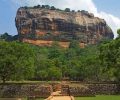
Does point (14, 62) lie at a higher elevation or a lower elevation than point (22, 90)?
higher

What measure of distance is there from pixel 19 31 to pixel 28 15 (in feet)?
34.7

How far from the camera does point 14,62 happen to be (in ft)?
191

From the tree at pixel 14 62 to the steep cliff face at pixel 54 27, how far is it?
110m

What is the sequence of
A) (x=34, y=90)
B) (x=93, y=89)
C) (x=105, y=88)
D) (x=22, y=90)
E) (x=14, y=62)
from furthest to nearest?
(x=105, y=88) → (x=14, y=62) → (x=93, y=89) → (x=22, y=90) → (x=34, y=90)

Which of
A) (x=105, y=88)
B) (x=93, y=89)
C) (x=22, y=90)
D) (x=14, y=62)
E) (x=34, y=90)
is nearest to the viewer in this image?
(x=34, y=90)

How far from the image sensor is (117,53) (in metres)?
59.4

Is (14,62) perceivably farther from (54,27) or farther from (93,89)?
(54,27)

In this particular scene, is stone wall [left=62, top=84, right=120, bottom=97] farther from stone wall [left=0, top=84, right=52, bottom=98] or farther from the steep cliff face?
the steep cliff face

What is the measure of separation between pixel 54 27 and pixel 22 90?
12623 cm

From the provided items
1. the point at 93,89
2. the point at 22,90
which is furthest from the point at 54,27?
the point at 22,90

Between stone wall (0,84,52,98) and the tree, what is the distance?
3338 millimetres

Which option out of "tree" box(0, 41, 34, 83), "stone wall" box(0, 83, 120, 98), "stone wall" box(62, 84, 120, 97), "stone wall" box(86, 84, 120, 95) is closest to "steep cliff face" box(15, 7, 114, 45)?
"tree" box(0, 41, 34, 83)

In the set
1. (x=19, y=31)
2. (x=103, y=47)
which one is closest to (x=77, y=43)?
(x=19, y=31)

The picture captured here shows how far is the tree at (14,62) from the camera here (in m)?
58.3
